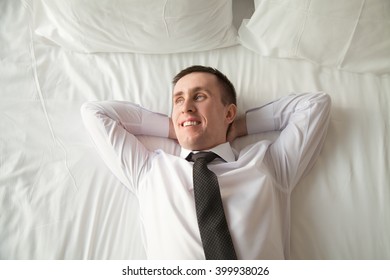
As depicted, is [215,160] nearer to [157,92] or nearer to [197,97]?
[197,97]

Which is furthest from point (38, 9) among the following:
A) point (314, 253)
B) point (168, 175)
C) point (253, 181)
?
point (314, 253)

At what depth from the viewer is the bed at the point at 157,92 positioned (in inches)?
33.7

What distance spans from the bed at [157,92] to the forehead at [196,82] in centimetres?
15

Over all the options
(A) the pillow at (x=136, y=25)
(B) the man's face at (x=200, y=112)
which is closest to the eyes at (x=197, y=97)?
(B) the man's face at (x=200, y=112)

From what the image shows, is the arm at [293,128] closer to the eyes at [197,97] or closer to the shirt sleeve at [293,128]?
the shirt sleeve at [293,128]

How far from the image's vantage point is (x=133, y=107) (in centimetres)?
99

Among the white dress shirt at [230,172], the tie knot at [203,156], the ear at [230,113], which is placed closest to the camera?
the white dress shirt at [230,172]

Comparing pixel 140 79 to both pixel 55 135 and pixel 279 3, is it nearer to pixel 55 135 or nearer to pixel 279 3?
pixel 55 135

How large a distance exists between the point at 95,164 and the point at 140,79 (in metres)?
0.39

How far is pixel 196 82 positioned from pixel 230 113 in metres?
0.16

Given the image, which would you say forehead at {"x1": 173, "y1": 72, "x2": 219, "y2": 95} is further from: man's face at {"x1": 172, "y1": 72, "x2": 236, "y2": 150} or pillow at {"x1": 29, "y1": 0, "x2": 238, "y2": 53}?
pillow at {"x1": 29, "y1": 0, "x2": 238, "y2": 53}

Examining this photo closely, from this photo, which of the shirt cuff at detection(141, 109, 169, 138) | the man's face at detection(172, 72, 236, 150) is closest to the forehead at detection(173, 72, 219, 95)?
the man's face at detection(172, 72, 236, 150)

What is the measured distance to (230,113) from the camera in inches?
38.3
